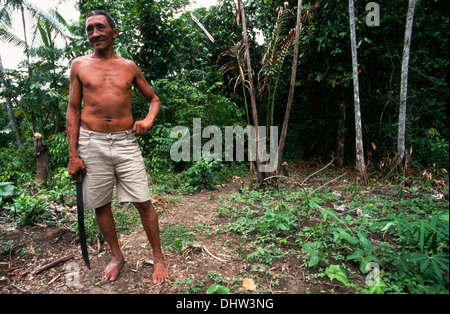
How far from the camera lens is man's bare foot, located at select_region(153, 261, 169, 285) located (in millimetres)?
Answer: 1827

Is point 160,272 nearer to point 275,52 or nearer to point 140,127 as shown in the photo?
point 140,127

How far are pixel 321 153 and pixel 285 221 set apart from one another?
4.76m

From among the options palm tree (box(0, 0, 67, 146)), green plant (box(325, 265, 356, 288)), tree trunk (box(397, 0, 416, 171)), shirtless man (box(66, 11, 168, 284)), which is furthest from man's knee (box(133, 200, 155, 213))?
palm tree (box(0, 0, 67, 146))

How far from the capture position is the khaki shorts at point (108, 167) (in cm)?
181

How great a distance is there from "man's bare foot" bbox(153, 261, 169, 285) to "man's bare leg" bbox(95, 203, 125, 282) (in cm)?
33

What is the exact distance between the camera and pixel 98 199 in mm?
1856

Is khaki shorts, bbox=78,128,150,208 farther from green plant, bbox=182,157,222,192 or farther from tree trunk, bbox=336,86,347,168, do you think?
tree trunk, bbox=336,86,347,168

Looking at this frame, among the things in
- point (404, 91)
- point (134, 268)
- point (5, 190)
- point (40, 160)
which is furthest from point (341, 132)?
point (5, 190)

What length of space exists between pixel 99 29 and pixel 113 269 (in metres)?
1.81

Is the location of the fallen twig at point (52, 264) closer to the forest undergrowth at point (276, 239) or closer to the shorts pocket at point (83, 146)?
the forest undergrowth at point (276, 239)

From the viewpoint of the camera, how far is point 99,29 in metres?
1.73

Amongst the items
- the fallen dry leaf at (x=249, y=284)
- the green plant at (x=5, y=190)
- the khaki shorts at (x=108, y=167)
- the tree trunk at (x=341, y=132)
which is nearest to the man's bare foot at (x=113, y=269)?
the khaki shorts at (x=108, y=167)

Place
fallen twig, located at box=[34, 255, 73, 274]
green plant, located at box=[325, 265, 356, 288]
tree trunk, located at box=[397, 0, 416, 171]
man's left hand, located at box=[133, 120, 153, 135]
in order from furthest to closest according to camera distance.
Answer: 1. tree trunk, located at box=[397, 0, 416, 171]
2. fallen twig, located at box=[34, 255, 73, 274]
3. man's left hand, located at box=[133, 120, 153, 135]
4. green plant, located at box=[325, 265, 356, 288]
